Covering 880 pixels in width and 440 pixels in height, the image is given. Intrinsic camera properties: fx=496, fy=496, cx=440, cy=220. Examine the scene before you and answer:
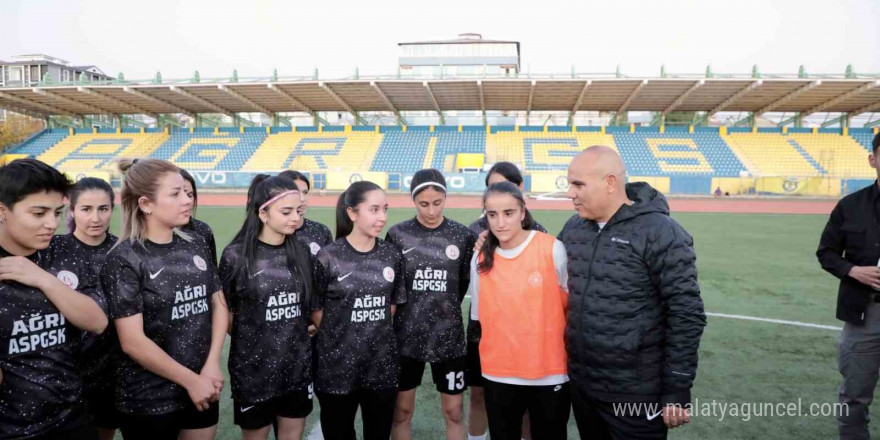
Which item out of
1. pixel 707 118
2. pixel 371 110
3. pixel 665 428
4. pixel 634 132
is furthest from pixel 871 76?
pixel 665 428

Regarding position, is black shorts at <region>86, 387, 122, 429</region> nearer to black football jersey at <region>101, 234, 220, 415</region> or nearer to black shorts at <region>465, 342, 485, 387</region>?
black football jersey at <region>101, 234, 220, 415</region>

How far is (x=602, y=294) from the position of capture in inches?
A: 95.5

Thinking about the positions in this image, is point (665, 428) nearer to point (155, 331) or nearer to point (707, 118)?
point (155, 331)

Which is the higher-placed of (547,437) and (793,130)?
(793,130)

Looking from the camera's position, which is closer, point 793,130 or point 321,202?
point 321,202

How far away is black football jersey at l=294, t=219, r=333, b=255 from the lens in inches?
154

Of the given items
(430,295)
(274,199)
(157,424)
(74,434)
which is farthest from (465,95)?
(74,434)

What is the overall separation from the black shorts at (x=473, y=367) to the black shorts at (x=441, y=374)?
0.19 m

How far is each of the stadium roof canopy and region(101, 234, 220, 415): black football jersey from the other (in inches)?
1179

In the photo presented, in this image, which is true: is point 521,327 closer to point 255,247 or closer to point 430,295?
point 430,295

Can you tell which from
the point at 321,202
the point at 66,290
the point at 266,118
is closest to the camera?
the point at 66,290

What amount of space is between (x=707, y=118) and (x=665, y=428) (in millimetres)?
38627

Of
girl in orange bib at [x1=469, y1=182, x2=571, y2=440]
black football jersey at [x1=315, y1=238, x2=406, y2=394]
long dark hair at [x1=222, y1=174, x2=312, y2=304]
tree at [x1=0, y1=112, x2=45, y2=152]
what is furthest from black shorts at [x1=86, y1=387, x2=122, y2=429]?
tree at [x1=0, y1=112, x2=45, y2=152]

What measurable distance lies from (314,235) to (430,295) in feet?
4.31
